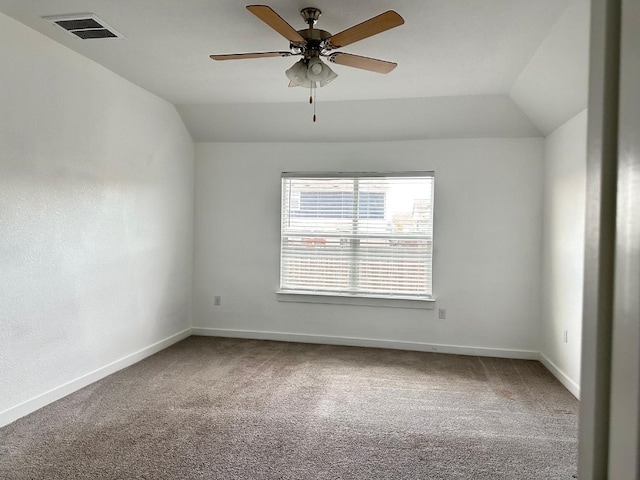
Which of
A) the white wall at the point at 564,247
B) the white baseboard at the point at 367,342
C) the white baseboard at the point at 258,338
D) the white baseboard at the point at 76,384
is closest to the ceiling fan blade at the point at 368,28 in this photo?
the white wall at the point at 564,247

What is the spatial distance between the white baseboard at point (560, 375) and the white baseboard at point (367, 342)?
19 cm

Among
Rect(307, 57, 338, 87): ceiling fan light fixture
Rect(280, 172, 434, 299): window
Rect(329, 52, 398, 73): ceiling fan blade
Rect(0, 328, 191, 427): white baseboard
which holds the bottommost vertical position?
Rect(0, 328, 191, 427): white baseboard

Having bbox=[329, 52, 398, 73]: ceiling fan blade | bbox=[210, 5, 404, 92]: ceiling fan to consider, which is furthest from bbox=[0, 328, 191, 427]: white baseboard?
bbox=[329, 52, 398, 73]: ceiling fan blade

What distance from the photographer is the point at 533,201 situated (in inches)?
179

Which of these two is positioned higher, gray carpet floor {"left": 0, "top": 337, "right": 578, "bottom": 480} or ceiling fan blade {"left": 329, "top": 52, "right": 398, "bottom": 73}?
ceiling fan blade {"left": 329, "top": 52, "right": 398, "bottom": 73}

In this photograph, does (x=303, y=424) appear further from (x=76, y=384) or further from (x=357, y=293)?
(x=357, y=293)

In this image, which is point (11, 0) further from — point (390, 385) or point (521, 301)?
point (521, 301)

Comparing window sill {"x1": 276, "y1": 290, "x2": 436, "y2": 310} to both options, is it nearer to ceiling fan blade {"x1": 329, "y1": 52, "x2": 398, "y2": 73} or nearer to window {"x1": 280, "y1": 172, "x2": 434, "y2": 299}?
window {"x1": 280, "y1": 172, "x2": 434, "y2": 299}

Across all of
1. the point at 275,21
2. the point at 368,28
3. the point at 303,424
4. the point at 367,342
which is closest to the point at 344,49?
the point at 368,28

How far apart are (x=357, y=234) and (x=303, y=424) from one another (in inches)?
96.8

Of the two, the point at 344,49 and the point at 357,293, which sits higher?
the point at 344,49

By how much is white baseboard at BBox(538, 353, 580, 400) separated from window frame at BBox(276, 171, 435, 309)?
1.19 metres

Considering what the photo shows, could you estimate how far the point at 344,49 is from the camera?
3.21 m

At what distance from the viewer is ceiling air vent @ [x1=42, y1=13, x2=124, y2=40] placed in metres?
2.78
